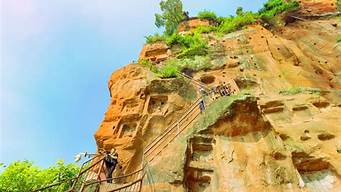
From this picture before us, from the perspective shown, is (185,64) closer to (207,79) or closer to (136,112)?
(207,79)

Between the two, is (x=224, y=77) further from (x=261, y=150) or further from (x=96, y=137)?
(x=261, y=150)

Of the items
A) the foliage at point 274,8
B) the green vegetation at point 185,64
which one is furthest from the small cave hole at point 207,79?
the foliage at point 274,8

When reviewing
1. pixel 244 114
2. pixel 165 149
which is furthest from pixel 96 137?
pixel 244 114

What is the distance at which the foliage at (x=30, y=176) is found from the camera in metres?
18.5

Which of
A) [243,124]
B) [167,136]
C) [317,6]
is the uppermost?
[317,6]

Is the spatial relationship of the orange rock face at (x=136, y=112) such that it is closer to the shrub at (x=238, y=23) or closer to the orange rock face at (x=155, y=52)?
the orange rock face at (x=155, y=52)

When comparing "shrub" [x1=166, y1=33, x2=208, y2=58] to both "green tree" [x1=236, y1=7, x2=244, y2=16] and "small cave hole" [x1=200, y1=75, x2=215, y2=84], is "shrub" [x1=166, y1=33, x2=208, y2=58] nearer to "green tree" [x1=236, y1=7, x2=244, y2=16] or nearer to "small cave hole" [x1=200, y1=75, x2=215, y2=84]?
"small cave hole" [x1=200, y1=75, x2=215, y2=84]

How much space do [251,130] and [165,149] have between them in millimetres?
2890

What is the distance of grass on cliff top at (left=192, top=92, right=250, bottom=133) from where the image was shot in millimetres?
11094

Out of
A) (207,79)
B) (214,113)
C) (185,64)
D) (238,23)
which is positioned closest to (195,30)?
(238,23)

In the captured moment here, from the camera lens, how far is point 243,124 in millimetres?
11094

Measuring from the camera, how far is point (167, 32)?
3466cm

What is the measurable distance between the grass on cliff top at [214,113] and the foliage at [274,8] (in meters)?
20.0

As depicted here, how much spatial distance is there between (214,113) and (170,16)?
25.2 m
